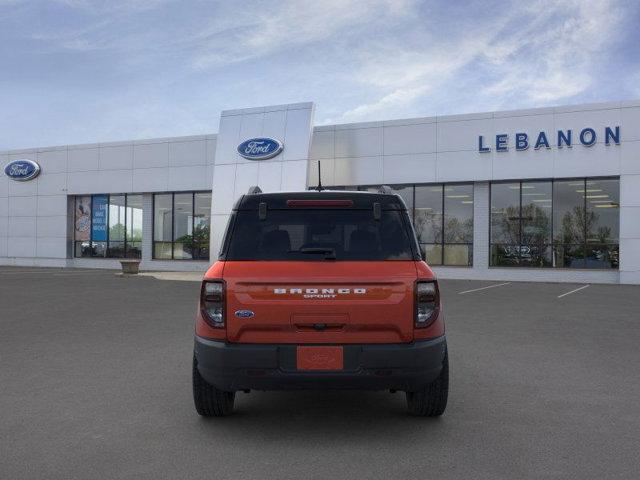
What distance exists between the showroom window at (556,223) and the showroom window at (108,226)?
18.4 m

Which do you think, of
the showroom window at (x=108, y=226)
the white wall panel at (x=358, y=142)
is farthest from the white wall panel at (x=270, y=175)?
the showroom window at (x=108, y=226)

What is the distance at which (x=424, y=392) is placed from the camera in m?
4.86

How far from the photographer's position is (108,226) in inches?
1282

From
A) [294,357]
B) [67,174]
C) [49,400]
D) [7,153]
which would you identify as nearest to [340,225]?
[294,357]

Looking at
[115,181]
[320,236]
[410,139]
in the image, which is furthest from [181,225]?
[320,236]

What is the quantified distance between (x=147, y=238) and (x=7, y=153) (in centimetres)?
1064

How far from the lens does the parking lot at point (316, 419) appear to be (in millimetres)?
3912

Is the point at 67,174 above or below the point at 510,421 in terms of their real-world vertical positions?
above

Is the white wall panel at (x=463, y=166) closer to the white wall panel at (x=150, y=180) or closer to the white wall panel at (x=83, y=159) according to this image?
the white wall panel at (x=150, y=180)

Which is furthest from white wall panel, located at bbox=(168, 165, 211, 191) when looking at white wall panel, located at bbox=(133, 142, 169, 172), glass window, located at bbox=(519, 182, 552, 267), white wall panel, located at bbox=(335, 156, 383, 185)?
glass window, located at bbox=(519, 182, 552, 267)

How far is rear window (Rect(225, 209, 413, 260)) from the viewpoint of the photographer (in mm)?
4453

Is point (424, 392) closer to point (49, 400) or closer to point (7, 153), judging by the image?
point (49, 400)

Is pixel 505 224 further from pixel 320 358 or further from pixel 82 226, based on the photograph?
pixel 82 226

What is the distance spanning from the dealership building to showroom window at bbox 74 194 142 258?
0.39ft
